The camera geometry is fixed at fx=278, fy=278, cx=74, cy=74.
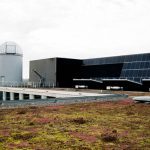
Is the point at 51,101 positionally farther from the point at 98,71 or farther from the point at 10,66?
the point at 10,66

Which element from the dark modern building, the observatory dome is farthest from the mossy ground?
the observatory dome

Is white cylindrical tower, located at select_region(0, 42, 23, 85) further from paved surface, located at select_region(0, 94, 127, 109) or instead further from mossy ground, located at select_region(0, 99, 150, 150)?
mossy ground, located at select_region(0, 99, 150, 150)

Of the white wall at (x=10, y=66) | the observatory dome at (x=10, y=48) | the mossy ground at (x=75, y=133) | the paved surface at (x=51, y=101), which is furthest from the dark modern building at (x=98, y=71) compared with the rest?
the mossy ground at (x=75, y=133)

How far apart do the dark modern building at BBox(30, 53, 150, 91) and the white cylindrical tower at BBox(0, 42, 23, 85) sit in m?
5.01

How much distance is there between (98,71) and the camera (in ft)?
245

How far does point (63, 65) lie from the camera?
265 ft

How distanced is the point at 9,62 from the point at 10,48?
4730 millimetres

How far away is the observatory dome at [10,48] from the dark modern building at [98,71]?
6.41 m

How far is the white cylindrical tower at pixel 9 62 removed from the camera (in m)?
90.8

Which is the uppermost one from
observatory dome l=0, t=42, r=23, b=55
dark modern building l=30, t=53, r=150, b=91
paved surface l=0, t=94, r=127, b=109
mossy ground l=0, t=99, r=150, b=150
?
observatory dome l=0, t=42, r=23, b=55

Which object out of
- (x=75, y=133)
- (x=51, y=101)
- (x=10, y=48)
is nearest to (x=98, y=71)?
(x=10, y=48)

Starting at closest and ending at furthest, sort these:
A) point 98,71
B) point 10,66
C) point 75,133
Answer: point 75,133 → point 98,71 → point 10,66

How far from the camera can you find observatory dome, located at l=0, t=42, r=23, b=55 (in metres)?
91.2

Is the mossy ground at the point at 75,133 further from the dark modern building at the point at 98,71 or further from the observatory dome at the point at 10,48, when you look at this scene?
the observatory dome at the point at 10,48
